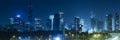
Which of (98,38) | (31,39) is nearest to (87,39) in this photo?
(98,38)

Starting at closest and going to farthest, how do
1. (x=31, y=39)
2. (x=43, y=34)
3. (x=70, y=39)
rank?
(x=70, y=39) → (x=31, y=39) → (x=43, y=34)

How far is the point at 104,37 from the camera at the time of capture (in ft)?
207

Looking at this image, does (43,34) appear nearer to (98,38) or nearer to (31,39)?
(31,39)

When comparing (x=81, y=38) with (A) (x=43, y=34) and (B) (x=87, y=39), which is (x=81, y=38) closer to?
(B) (x=87, y=39)

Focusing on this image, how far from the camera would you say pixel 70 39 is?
62.0 m

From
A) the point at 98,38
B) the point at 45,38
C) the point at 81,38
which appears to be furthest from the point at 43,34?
the point at 98,38

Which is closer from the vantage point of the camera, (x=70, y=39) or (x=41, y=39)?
(x=70, y=39)

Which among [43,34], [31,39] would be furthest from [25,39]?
[43,34]

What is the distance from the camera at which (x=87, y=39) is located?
63.8 metres

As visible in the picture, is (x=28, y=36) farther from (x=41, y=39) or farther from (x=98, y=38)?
(x=98, y=38)

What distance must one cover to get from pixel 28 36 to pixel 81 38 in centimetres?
898

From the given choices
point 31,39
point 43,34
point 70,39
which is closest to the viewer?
point 70,39

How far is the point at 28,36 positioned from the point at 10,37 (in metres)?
5.37

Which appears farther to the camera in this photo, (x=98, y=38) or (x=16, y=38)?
(x=16, y=38)
